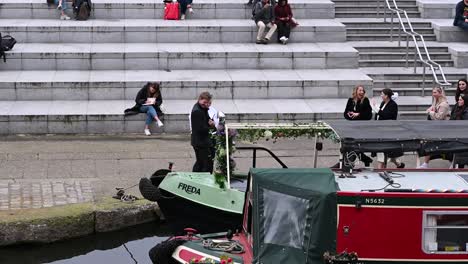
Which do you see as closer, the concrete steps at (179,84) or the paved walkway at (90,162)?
the paved walkway at (90,162)

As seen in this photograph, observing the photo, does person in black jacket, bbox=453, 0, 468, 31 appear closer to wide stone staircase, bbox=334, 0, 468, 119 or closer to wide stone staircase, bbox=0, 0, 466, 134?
wide stone staircase, bbox=334, 0, 468, 119

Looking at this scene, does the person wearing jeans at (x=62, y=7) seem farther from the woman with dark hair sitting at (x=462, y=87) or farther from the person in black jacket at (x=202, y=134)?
the woman with dark hair sitting at (x=462, y=87)

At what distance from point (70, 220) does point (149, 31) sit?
34.2ft

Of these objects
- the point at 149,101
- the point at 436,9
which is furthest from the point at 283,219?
the point at 436,9

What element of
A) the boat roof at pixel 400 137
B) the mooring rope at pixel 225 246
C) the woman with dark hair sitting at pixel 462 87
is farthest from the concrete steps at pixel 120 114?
the mooring rope at pixel 225 246

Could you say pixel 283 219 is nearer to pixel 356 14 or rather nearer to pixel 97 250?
pixel 97 250

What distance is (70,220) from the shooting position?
1650 cm

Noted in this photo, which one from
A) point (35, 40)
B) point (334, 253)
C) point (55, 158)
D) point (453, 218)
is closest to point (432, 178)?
point (453, 218)

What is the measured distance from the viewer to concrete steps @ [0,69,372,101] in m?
23.7

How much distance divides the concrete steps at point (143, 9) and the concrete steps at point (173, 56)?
1436 mm

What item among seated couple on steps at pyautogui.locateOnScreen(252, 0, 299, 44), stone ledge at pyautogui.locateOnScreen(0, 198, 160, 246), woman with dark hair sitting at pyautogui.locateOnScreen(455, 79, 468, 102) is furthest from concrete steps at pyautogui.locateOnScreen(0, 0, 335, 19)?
stone ledge at pyautogui.locateOnScreen(0, 198, 160, 246)

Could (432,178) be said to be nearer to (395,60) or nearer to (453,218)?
(453,218)

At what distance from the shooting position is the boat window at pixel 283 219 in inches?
509

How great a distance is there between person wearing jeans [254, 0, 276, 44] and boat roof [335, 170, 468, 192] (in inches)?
481
